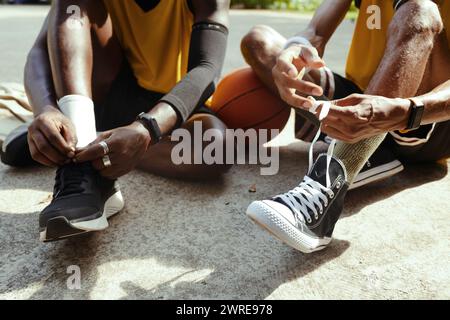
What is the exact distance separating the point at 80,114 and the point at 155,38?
65 centimetres

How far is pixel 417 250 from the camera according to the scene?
1551mm

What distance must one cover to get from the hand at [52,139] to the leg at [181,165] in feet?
1.87

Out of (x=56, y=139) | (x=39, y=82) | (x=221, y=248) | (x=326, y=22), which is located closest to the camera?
(x=56, y=139)

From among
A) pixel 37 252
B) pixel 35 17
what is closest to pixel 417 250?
pixel 37 252

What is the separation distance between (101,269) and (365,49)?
1.54 m

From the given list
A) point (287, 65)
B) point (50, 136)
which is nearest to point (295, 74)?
point (287, 65)

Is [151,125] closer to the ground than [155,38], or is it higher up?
closer to the ground

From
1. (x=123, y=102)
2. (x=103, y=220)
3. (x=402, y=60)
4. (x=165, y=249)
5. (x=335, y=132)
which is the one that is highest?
(x=402, y=60)

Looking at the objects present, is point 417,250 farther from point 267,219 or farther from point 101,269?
point 101,269

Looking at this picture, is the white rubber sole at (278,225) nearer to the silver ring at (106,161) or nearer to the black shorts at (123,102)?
the silver ring at (106,161)

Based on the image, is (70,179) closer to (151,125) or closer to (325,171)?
(151,125)

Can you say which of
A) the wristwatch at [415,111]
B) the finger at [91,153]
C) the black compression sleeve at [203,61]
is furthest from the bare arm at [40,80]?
the wristwatch at [415,111]

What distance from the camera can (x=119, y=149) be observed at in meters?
1.51

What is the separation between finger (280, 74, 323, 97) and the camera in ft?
4.89
